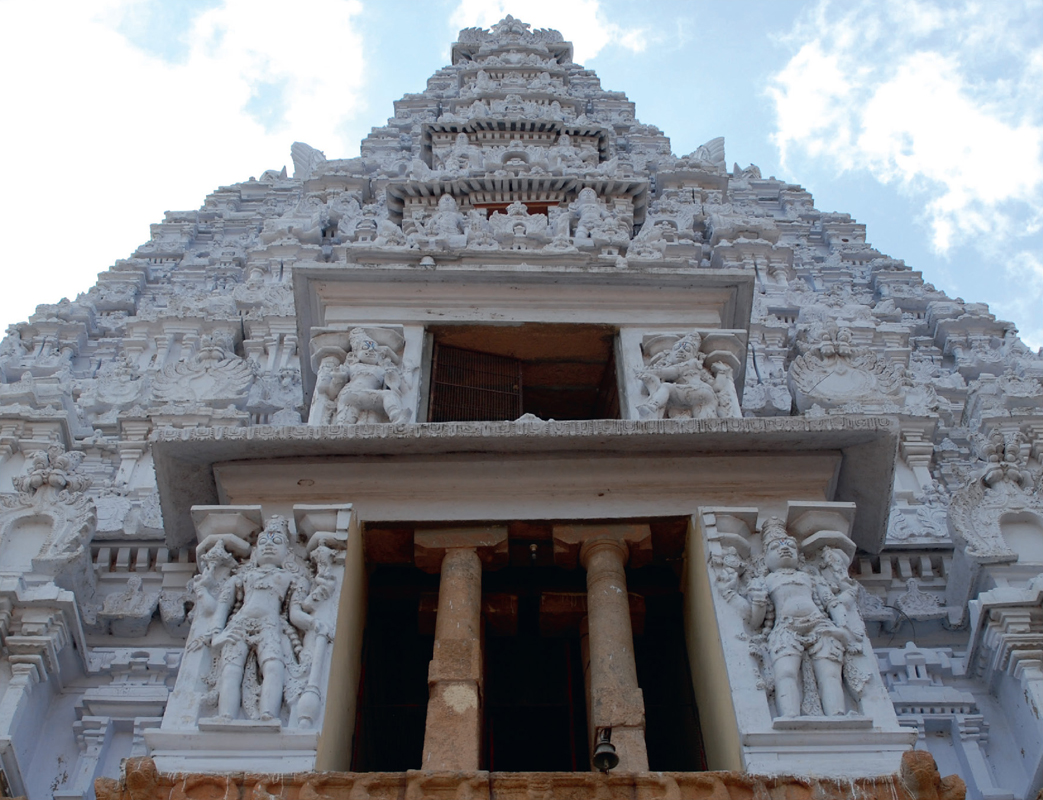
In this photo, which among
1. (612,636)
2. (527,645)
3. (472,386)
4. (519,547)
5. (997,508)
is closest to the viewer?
(612,636)

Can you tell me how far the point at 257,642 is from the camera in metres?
8.73

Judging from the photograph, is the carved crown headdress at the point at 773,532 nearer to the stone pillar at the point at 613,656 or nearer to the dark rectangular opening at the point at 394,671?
the stone pillar at the point at 613,656

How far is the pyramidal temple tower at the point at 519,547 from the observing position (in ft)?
27.5

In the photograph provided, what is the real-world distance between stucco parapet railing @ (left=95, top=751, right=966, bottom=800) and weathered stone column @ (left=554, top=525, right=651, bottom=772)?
1.14 feet

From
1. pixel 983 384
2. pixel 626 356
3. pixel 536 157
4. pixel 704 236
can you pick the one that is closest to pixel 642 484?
pixel 626 356

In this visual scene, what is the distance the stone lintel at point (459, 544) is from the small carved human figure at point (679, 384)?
7.14 ft

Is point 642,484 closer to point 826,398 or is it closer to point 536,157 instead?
point 826,398

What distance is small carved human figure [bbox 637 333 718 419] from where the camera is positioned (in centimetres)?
1161

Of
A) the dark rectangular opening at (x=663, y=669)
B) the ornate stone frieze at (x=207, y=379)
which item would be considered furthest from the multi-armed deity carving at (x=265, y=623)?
the ornate stone frieze at (x=207, y=379)

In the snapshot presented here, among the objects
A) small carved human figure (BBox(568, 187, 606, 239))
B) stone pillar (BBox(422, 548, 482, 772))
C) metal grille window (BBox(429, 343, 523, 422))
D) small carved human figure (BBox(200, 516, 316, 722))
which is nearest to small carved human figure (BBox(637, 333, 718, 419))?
metal grille window (BBox(429, 343, 523, 422))

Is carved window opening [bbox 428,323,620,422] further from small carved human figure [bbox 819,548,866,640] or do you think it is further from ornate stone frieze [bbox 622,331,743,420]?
small carved human figure [bbox 819,548,866,640]

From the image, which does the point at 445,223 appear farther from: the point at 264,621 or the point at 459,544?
the point at 264,621

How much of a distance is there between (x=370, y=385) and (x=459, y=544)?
7.77 feet

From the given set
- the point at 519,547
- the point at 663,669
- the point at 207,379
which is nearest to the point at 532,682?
the point at 663,669
